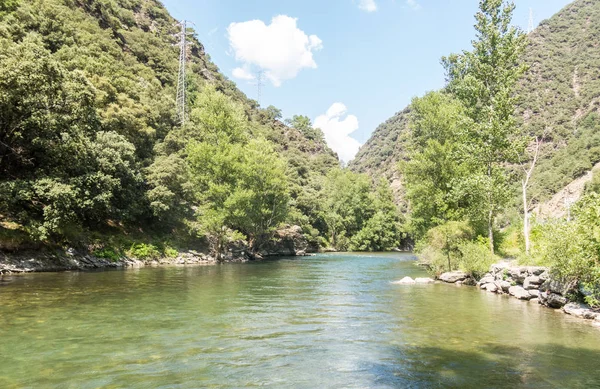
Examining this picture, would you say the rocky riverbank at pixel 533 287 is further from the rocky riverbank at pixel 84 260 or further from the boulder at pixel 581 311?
the rocky riverbank at pixel 84 260

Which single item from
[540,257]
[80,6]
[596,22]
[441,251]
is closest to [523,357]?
[540,257]

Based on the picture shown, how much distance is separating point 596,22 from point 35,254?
205111mm

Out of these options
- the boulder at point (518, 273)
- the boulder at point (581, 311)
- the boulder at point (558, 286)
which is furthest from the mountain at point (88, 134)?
the boulder at point (581, 311)

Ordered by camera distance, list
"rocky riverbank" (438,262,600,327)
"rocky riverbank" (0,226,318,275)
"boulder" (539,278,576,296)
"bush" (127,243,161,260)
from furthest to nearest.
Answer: "bush" (127,243,161,260) < "rocky riverbank" (0,226,318,275) < "boulder" (539,278,576,296) < "rocky riverbank" (438,262,600,327)

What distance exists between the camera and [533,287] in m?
19.7

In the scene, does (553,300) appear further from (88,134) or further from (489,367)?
(88,134)

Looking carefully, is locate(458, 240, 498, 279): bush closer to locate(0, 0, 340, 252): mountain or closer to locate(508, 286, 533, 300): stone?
locate(508, 286, 533, 300): stone

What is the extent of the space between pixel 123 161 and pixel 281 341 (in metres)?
33.7

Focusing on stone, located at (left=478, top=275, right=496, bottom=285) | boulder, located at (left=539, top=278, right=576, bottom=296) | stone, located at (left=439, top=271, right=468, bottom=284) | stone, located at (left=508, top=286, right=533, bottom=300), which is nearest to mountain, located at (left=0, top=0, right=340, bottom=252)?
stone, located at (left=439, top=271, right=468, bottom=284)

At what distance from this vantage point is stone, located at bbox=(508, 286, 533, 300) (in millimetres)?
19747

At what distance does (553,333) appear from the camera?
40.7 feet

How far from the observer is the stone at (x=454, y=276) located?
2675cm

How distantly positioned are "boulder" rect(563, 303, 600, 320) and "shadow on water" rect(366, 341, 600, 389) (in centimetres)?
536

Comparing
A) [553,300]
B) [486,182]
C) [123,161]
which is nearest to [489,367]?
[553,300]
